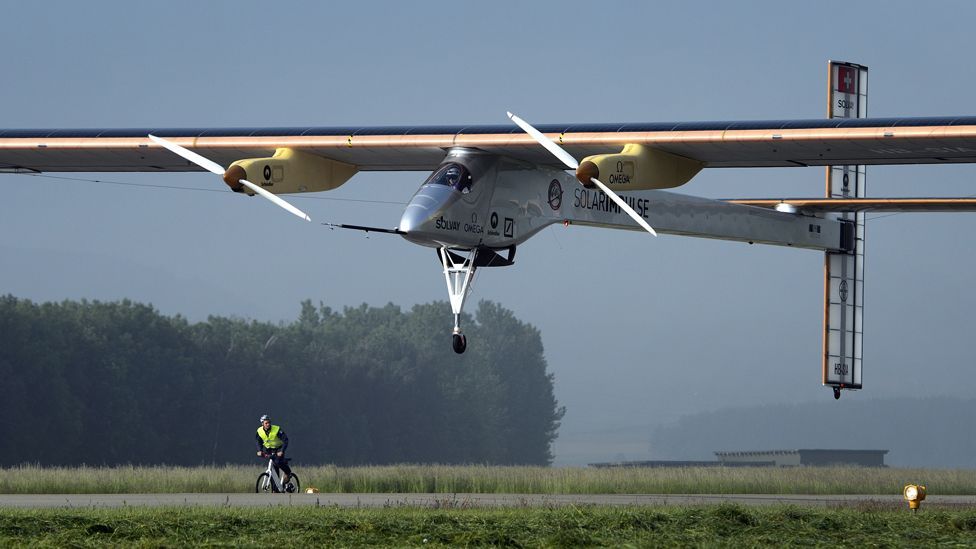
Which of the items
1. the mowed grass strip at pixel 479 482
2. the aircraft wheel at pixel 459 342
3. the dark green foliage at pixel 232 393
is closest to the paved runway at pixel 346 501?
the mowed grass strip at pixel 479 482

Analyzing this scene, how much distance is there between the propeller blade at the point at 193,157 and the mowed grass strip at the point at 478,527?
38.6ft

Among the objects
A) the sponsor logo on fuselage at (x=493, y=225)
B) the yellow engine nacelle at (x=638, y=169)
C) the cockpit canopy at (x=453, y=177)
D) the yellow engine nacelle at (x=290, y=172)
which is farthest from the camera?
the sponsor logo on fuselage at (x=493, y=225)

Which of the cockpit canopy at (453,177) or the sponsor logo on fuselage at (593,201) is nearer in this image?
the cockpit canopy at (453,177)

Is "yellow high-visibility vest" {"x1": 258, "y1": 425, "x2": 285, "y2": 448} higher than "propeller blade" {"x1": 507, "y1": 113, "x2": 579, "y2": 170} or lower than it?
lower

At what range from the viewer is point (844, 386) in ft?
139

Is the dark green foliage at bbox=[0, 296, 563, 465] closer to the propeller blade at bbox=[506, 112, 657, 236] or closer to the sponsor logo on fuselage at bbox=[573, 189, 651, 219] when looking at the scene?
the sponsor logo on fuselage at bbox=[573, 189, 651, 219]

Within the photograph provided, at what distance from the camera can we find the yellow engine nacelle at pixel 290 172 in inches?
1208

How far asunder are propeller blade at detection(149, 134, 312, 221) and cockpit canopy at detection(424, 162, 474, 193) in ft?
9.46

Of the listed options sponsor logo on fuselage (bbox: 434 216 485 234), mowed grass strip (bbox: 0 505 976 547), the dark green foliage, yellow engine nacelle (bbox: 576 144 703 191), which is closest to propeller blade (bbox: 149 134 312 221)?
sponsor logo on fuselage (bbox: 434 216 485 234)

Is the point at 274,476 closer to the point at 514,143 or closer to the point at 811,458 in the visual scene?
the point at 514,143

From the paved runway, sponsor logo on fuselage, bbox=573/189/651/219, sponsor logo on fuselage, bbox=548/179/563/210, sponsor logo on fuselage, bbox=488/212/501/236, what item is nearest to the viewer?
the paved runway

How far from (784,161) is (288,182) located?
10992 mm

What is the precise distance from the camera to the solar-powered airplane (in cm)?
2928

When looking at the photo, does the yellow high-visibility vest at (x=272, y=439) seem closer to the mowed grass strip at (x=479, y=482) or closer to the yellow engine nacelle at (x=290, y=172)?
the mowed grass strip at (x=479, y=482)
